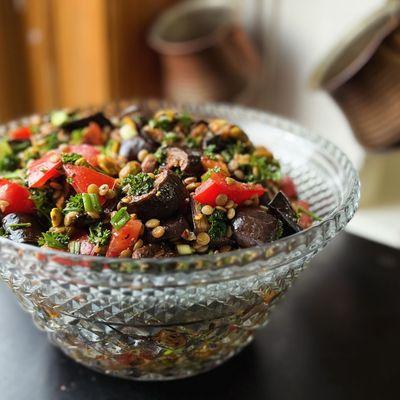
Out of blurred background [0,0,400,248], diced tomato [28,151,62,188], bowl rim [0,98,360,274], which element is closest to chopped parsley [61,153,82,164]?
diced tomato [28,151,62,188]

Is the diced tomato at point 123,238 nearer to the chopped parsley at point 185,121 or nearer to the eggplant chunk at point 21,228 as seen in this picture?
the eggplant chunk at point 21,228

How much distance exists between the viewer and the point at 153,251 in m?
0.95

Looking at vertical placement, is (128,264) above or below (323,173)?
above

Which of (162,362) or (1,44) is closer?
(162,362)

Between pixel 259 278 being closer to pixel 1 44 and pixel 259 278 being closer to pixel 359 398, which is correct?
pixel 359 398

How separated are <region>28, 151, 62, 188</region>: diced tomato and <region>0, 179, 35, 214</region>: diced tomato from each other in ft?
0.07

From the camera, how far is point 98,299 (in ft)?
2.93

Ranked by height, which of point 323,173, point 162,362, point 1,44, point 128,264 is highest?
point 128,264

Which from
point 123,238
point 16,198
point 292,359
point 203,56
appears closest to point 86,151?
point 16,198

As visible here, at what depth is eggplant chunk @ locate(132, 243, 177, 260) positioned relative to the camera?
937mm

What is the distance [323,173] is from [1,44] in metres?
2.71

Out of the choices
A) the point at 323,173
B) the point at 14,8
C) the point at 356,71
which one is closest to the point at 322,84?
the point at 356,71

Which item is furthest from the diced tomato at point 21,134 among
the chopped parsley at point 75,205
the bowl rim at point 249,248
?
the chopped parsley at point 75,205

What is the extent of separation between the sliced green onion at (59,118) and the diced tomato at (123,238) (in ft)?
1.58
